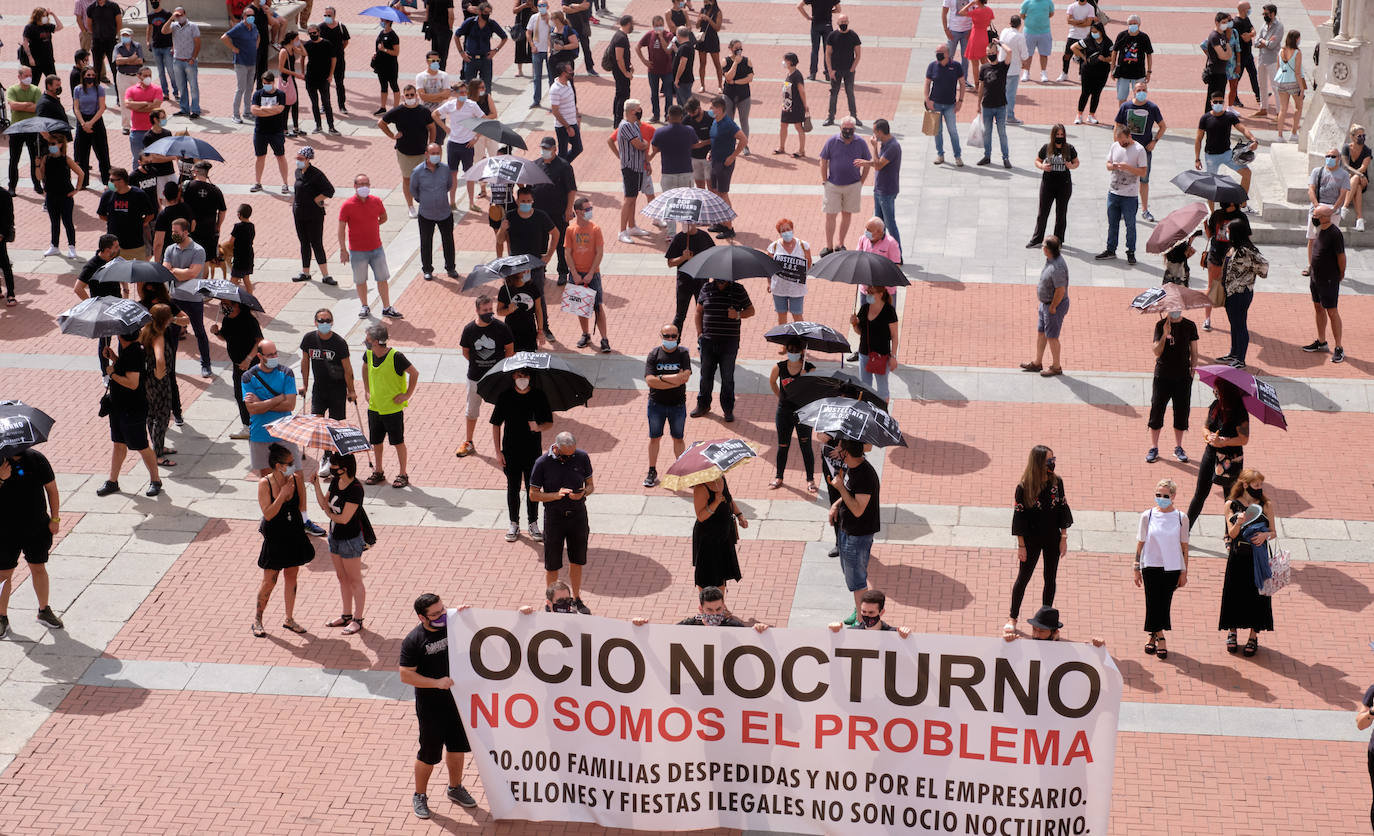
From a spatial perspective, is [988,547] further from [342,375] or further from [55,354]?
[55,354]

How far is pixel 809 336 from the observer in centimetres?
1484

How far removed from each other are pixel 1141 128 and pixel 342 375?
39.5ft

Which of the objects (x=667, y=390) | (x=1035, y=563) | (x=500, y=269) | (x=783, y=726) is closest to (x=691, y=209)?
(x=500, y=269)

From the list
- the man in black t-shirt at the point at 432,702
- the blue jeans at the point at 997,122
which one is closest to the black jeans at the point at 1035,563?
the man in black t-shirt at the point at 432,702

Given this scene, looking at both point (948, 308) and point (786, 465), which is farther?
point (948, 308)

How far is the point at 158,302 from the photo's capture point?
16.4 meters

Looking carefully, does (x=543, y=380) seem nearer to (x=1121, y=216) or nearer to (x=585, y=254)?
(x=585, y=254)

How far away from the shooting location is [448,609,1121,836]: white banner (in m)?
9.41

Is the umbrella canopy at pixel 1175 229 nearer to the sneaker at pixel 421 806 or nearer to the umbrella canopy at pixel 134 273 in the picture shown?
the umbrella canopy at pixel 134 273

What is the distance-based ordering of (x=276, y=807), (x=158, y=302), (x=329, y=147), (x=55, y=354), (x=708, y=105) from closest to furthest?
(x=276, y=807)
(x=158, y=302)
(x=55, y=354)
(x=329, y=147)
(x=708, y=105)

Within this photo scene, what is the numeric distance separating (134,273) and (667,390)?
18.1ft

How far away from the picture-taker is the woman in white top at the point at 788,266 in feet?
57.5

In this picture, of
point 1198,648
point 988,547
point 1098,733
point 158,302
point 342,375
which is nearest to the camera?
point 1098,733

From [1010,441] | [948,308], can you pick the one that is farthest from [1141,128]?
[1010,441]
